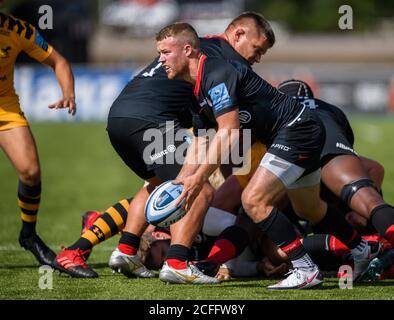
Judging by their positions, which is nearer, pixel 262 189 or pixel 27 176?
pixel 262 189

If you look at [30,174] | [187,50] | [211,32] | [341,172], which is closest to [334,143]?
[341,172]

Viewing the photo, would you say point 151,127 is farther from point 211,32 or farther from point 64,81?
point 211,32

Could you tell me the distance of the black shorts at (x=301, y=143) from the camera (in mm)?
6289

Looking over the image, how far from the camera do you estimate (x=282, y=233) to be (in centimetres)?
620

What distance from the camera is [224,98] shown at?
5.98 metres

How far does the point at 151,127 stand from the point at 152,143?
120 millimetres

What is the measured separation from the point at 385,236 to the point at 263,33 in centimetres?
180

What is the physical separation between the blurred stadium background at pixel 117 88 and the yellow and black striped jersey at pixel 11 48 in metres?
1.35

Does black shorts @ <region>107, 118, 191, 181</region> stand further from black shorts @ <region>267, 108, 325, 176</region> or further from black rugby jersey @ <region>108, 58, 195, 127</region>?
black shorts @ <region>267, 108, 325, 176</region>

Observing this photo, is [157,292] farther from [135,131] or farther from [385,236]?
[385,236]

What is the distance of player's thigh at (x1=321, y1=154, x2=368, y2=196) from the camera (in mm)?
6898

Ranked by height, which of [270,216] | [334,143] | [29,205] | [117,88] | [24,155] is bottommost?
[117,88]

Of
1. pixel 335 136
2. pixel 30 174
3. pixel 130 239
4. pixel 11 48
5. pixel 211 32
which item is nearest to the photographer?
pixel 130 239
